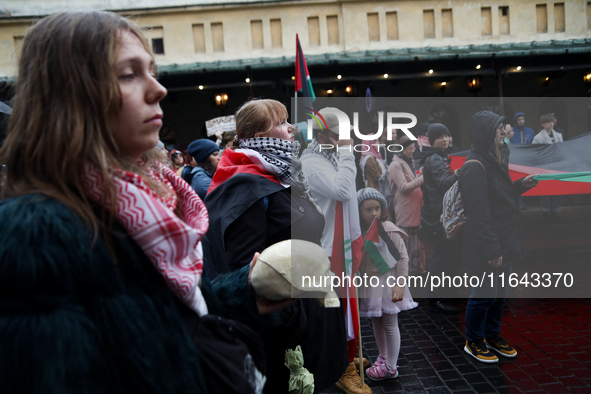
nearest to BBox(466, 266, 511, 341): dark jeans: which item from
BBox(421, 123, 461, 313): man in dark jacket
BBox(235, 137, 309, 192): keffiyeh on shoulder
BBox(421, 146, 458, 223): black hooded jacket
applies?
BBox(421, 123, 461, 313): man in dark jacket

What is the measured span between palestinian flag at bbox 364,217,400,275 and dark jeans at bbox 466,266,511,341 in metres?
0.92

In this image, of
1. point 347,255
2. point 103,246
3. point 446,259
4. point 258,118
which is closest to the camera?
point 103,246

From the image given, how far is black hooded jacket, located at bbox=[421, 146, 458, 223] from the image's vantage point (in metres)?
3.86

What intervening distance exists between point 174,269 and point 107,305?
0.17 meters

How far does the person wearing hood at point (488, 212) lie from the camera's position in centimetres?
346

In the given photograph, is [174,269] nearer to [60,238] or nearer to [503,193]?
→ [60,238]

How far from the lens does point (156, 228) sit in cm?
89

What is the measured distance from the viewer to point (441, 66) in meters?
13.0

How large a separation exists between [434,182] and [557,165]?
133cm

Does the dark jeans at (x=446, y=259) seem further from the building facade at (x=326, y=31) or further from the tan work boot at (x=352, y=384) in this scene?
the building facade at (x=326, y=31)

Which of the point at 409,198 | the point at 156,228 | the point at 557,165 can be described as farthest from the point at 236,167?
the point at 557,165

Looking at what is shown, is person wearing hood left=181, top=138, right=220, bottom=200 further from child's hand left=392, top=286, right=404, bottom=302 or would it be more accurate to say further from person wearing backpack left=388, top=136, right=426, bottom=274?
child's hand left=392, top=286, right=404, bottom=302

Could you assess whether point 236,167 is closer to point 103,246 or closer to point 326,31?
point 103,246

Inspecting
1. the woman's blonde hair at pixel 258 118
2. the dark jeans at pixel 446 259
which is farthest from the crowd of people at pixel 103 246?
the dark jeans at pixel 446 259
